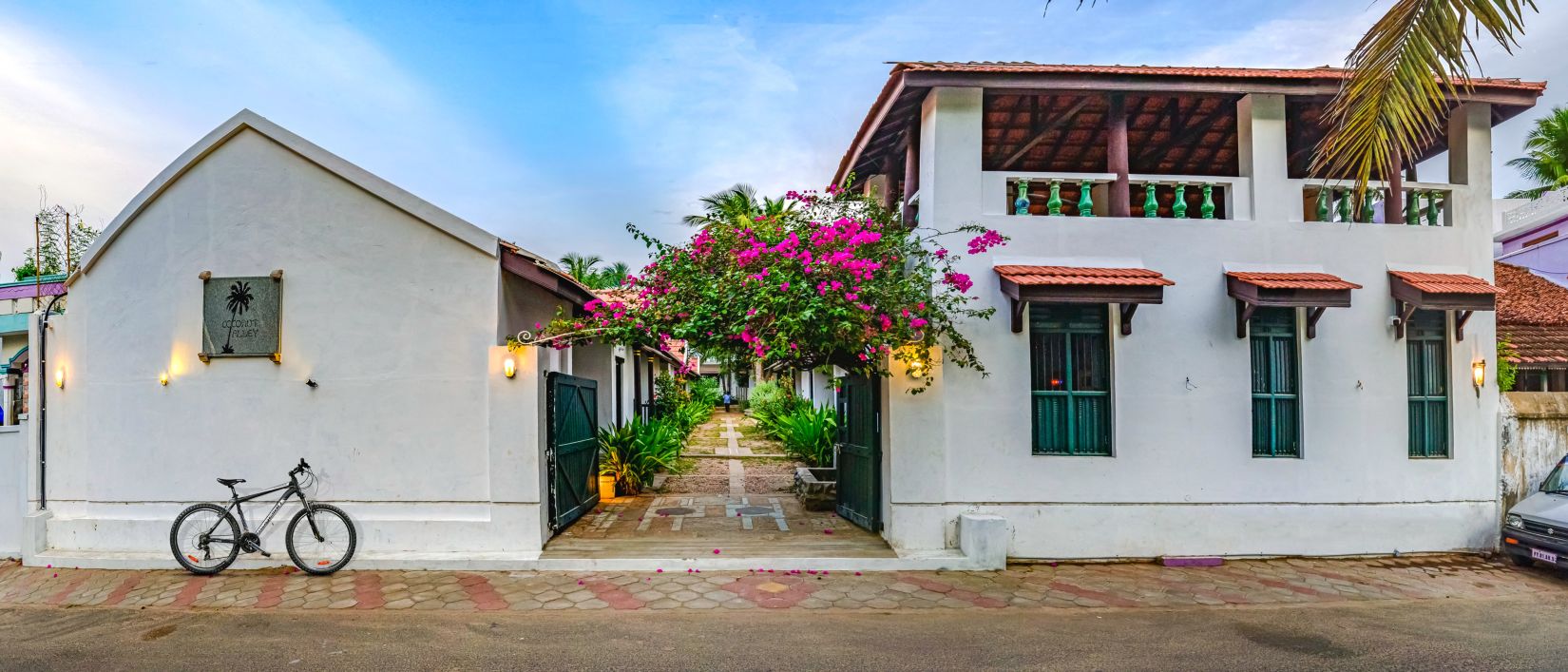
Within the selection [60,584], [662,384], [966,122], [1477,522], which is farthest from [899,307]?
[662,384]

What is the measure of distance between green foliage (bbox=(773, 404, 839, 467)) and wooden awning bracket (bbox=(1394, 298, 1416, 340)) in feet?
22.5

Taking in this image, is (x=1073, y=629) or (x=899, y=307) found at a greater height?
(x=899, y=307)

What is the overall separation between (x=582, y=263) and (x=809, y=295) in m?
31.0

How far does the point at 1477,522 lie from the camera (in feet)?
25.6

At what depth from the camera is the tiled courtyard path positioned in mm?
6297

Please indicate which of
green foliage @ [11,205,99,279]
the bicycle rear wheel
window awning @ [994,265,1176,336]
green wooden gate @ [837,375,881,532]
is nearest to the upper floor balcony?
window awning @ [994,265,1176,336]

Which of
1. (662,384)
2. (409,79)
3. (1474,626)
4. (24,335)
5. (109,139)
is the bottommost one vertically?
(1474,626)

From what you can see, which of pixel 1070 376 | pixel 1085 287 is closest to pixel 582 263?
pixel 1070 376

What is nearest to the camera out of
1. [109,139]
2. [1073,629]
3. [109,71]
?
[1073,629]

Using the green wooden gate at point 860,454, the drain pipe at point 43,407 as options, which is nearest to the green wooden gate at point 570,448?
the green wooden gate at point 860,454

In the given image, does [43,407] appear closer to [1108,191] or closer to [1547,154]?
[1108,191]

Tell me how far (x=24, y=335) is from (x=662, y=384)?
13.1m

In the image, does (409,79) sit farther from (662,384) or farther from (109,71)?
(662,384)

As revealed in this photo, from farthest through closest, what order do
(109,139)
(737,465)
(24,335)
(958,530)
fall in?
(737,465) < (24,335) < (109,139) < (958,530)
